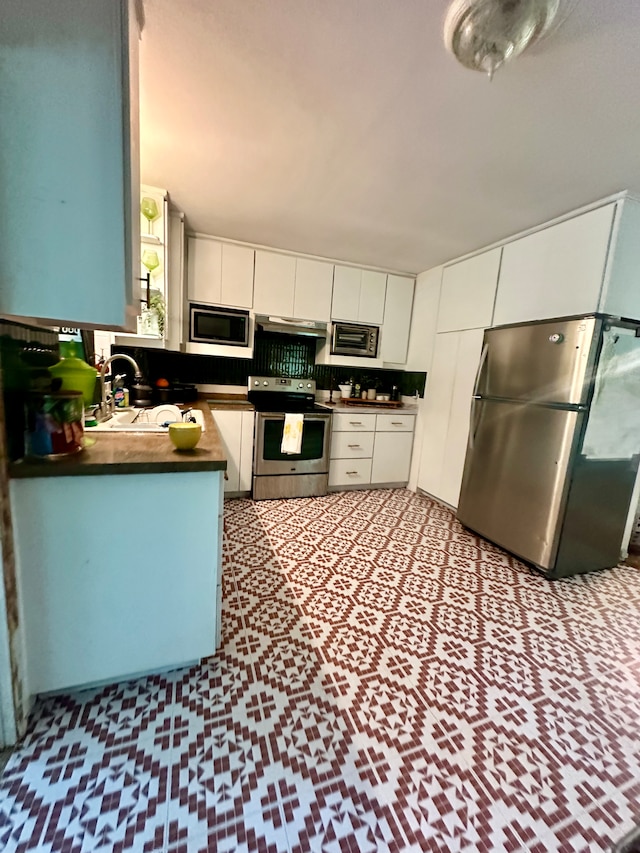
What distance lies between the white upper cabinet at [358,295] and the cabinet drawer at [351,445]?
116 cm

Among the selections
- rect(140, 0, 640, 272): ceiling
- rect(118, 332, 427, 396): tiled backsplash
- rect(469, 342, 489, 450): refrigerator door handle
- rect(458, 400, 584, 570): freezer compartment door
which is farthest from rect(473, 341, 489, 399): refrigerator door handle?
rect(118, 332, 427, 396): tiled backsplash

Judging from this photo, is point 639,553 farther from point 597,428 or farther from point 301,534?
point 301,534

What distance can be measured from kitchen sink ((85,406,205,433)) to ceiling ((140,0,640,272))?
54.4 inches

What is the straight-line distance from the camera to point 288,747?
108 cm

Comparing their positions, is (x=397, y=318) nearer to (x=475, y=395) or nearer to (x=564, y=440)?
(x=475, y=395)

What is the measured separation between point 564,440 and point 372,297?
2228mm

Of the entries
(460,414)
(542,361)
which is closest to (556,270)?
(542,361)

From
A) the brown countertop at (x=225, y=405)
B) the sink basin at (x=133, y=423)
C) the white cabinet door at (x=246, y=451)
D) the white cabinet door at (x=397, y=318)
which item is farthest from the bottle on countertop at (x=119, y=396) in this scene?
the white cabinet door at (x=397, y=318)

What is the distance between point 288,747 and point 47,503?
1063 mm

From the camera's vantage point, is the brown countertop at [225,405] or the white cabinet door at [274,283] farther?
the white cabinet door at [274,283]

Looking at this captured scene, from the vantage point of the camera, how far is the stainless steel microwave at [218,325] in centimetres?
295

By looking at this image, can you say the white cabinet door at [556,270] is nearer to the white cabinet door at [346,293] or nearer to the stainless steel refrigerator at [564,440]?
the stainless steel refrigerator at [564,440]

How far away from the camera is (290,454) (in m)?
3.10

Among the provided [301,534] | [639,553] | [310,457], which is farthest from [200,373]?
[639,553]
